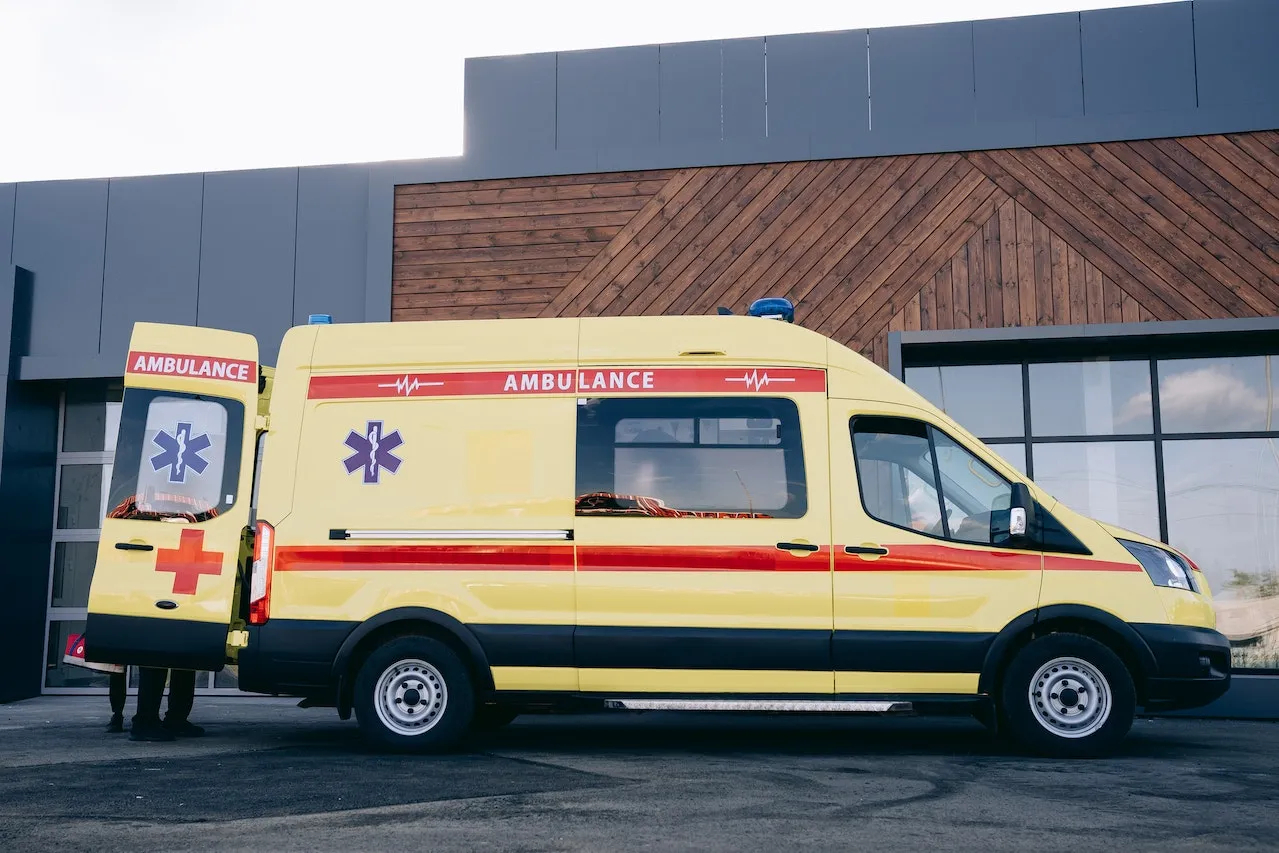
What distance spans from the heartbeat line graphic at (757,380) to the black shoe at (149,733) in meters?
4.53

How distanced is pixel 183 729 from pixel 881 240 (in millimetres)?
7385

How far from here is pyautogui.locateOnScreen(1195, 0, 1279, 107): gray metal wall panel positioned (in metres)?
10.8

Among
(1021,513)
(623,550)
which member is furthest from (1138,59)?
(623,550)

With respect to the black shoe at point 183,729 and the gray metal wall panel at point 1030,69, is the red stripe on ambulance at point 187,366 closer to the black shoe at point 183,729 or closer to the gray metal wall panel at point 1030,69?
the black shoe at point 183,729

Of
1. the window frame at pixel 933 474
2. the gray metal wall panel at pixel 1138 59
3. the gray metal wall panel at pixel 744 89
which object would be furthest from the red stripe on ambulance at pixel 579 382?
the gray metal wall panel at pixel 1138 59

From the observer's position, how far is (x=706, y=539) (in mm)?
6789

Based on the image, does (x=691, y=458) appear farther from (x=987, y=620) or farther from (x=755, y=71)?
(x=755, y=71)

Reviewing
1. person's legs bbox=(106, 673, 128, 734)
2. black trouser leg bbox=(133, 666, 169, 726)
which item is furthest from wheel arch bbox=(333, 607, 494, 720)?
person's legs bbox=(106, 673, 128, 734)

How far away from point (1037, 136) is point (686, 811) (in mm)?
8196

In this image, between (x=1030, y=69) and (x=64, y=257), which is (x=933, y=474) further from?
(x=64, y=257)

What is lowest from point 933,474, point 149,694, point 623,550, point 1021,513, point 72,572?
point 149,694

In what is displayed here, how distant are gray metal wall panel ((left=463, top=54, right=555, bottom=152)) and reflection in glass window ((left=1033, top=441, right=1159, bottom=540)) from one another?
5.95m

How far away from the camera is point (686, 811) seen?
16.4 ft

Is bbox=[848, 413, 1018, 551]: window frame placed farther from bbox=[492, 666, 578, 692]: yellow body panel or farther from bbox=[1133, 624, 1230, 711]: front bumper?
bbox=[492, 666, 578, 692]: yellow body panel
